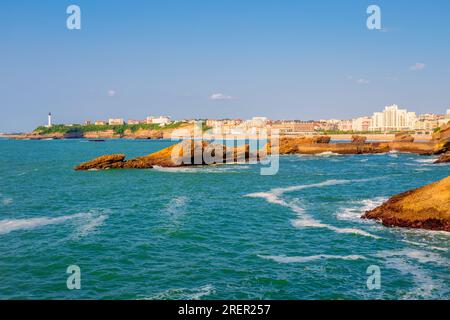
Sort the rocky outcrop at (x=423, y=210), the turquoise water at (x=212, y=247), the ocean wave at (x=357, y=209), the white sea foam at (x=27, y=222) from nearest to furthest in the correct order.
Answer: the turquoise water at (x=212, y=247) < the rocky outcrop at (x=423, y=210) < the white sea foam at (x=27, y=222) < the ocean wave at (x=357, y=209)

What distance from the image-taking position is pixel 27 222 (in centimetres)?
3212

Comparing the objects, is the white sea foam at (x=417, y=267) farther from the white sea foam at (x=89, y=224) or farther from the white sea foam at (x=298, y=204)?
the white sea foam at (x=89, y=224)

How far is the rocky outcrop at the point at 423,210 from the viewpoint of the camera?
27.7 m

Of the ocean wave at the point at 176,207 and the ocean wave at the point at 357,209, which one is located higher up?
the ocean wave at the point at 357,209

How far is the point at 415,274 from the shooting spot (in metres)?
20.0

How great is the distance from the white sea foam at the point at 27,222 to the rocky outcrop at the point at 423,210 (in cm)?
2391

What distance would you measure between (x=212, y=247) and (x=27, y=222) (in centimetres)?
1604

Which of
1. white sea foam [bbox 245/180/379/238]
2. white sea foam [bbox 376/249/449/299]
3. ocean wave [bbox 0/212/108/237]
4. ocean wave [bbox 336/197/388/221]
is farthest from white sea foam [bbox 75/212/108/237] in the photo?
white sea foam [bbox 376/249/449/299]

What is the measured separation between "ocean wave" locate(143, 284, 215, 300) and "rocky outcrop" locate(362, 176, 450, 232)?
16407 mm

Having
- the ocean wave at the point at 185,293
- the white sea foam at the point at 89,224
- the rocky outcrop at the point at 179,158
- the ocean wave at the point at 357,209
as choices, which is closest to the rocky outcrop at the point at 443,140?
the rocky outcrop at the point at 179,158

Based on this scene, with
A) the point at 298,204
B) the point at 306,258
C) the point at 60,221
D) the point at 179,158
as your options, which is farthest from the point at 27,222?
the point at 179,158

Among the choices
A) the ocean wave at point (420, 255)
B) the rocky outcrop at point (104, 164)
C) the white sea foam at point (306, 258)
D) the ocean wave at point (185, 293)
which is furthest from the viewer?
the rocky outcrop at point (104, 164)

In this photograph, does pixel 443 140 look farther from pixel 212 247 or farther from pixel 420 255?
pixel 212 247

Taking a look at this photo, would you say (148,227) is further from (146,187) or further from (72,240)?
(146,187)
